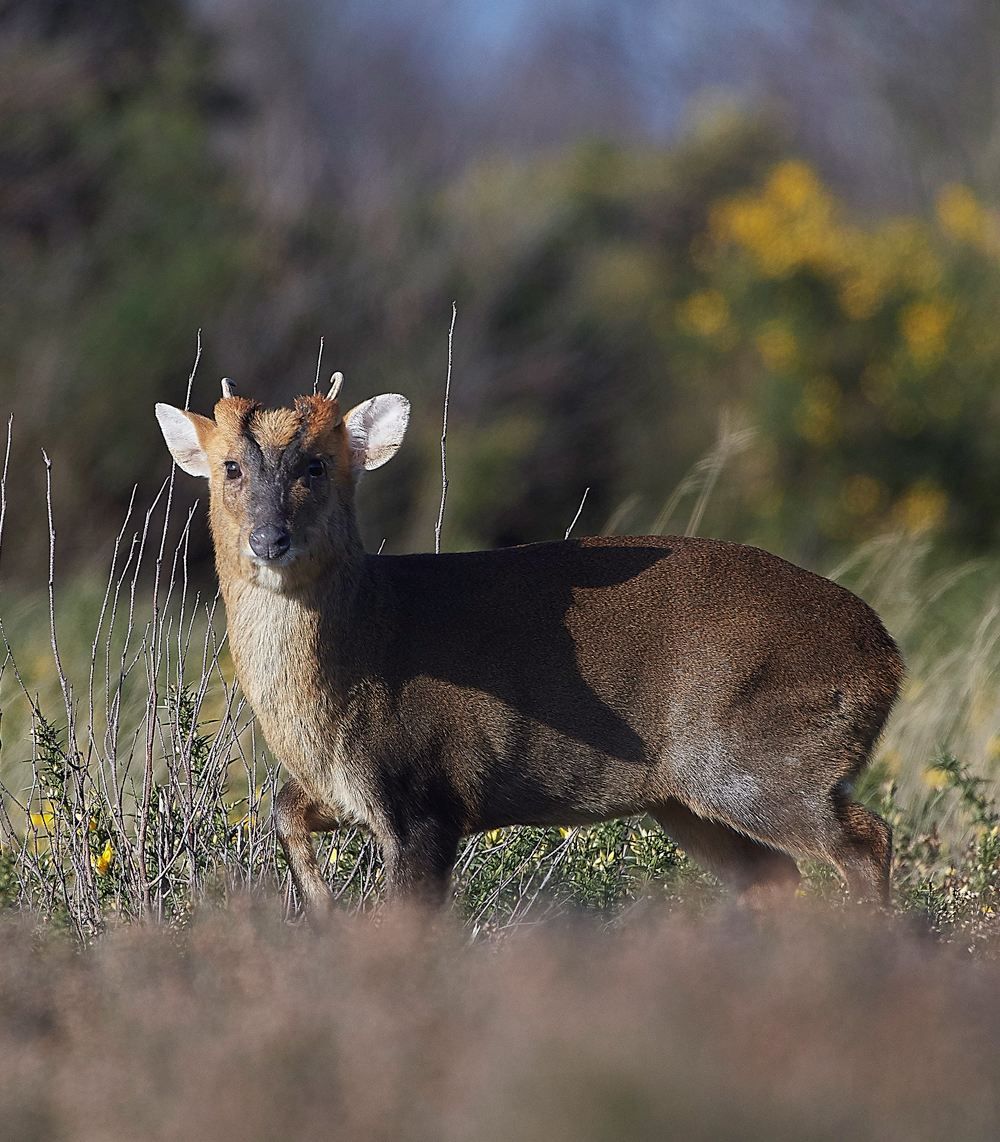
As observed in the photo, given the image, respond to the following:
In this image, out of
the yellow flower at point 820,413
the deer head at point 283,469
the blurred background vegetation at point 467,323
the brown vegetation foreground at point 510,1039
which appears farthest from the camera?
the yellow flower at point 820,413

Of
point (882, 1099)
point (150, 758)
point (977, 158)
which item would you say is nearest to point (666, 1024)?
point (882, 1099)

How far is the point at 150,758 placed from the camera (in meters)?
4.81

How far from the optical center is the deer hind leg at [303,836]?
179 inches

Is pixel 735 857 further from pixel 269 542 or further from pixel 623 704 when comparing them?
pixel 269 542

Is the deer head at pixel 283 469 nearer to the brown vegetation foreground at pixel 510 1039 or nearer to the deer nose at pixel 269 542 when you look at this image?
the deer nose at pixel 269 542

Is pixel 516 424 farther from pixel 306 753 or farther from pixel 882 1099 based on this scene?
pixel 882 1099

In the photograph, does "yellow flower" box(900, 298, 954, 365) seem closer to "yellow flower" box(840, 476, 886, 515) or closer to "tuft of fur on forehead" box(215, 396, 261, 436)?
"yellow flower" box(840, 476, 886, 515)

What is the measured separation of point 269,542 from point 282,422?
448mm

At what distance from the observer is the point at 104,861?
16.3 feet

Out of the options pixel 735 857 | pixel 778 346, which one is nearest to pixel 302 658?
pixel 735 857

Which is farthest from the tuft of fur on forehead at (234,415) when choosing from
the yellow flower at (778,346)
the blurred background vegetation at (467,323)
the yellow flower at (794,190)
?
the yellow flower at (794,190)

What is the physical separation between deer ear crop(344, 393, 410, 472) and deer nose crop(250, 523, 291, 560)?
0.48 meters

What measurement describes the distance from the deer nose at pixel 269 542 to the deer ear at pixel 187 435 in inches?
19.5

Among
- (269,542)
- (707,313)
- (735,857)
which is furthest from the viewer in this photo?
(707,313)
